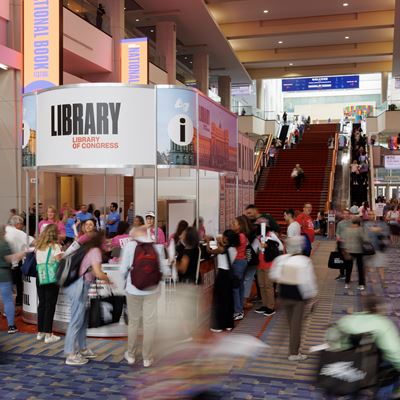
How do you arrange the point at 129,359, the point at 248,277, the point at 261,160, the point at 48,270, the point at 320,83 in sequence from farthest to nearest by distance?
1. the point at 320,83
2. the point at 261,160
3. the point at 248,277
4. the point at 48,270
5. the point at 129,359

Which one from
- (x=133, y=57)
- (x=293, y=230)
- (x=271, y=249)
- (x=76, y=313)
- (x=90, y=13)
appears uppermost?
(x=90, y=13)

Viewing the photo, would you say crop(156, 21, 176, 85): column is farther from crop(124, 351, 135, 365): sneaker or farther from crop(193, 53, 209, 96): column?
crop(124, 351, 135, 365): sneaker

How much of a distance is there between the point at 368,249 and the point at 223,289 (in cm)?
317

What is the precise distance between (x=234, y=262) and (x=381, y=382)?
3.78m

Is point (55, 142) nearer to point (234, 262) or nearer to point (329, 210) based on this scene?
point (234, 262)

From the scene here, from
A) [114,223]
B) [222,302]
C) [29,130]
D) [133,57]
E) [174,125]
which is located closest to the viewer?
[222,302]

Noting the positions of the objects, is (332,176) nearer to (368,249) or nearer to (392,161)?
(392,161)

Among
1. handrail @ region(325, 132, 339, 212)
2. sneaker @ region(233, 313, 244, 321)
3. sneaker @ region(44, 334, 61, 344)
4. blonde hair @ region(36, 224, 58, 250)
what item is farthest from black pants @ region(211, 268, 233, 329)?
handrail @ region(325, 132, 339, 212)

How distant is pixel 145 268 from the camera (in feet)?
17.4

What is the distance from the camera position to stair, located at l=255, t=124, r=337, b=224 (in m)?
21.3

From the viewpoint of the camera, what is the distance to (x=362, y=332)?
142 inches

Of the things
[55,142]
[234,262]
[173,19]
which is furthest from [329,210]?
[55,142]

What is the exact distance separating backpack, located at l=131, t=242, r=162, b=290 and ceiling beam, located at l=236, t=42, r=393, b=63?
2787 cm

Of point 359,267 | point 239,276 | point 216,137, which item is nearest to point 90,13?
point 216,137
